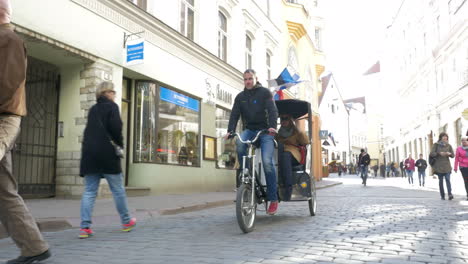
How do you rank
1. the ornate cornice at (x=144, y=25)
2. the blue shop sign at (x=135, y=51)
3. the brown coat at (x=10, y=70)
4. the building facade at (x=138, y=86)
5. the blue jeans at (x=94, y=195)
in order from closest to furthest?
the brown coat at (x=10, y=70), the blue jeans at (x=94, y=195), the building facade at (x=138, y=86), the ornate cornice at (x=144, y=25), the blue shop sign at (x=135, y=51)

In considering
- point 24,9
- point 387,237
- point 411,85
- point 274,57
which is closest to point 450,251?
point 387,237

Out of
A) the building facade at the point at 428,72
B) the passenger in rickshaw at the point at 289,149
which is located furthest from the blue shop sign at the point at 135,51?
the building facade at the point at 428,72

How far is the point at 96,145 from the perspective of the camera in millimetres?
4914

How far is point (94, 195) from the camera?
5.00 metres

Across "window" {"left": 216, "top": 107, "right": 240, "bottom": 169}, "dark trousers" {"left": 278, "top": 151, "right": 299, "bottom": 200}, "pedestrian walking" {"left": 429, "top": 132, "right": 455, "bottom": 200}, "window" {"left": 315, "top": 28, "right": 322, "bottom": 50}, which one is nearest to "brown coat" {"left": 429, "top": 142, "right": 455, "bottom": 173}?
"pedestrian walking" {"left": 429, "top": 132, "right": 455, "bottom": 200}

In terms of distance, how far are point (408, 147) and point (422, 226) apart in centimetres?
3772

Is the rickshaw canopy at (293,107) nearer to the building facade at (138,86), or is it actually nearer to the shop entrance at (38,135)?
the building facade at (138,86)

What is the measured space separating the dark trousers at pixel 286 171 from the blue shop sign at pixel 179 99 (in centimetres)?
605

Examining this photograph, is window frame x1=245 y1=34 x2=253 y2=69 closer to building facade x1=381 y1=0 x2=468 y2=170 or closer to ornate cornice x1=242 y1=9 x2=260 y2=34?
ornate cornice x1=242 y1=9 x2=260 y2=34

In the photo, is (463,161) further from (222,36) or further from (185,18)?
(222,36)

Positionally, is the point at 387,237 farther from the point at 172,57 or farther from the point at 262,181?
the point at 172,57

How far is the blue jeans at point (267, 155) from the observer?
5613mm

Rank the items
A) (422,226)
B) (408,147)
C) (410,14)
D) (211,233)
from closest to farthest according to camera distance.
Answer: (211,233)
(422,226)
(410,14)
(408,147)

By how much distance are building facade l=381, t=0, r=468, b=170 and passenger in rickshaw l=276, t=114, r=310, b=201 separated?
49.0 feet
